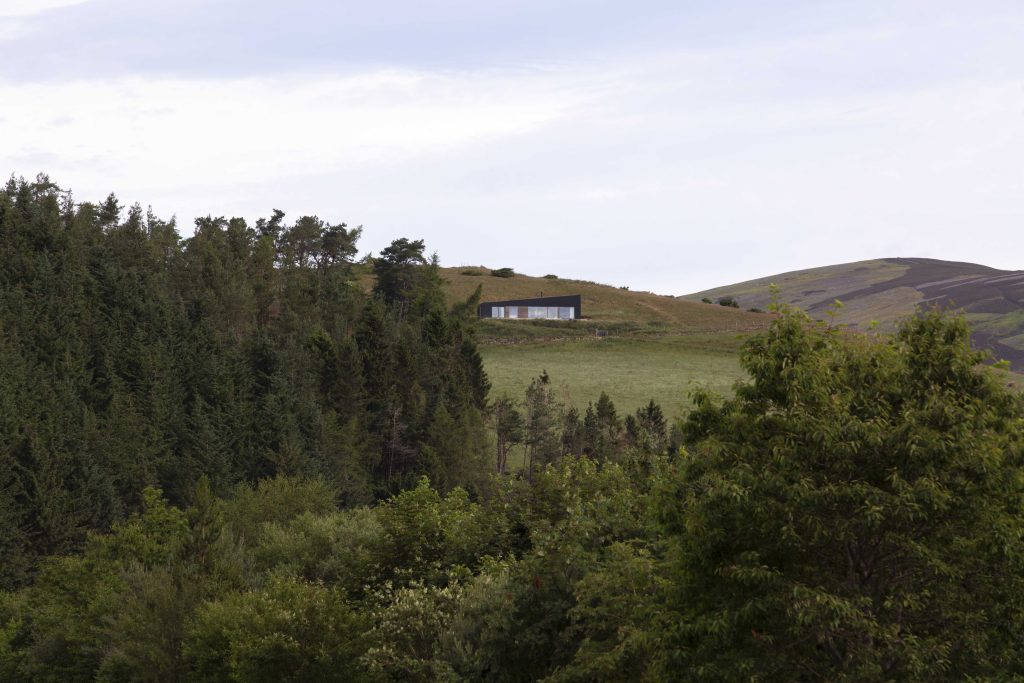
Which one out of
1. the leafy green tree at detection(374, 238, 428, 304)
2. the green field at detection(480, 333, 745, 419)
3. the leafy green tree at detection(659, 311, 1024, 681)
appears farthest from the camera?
the leafy green tree at detection(374, 238, 428, 304)

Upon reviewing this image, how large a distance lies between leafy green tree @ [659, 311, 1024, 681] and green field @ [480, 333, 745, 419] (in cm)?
11750

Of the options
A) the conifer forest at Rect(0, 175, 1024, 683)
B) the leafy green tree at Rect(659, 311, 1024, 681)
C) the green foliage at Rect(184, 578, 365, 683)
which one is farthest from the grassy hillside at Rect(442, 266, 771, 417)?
the leafy green tree at Rect(659, 311, 1024, 681)

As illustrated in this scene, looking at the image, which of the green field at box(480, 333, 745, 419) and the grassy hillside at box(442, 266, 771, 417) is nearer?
the green field at box(480, 333, 745, 419)

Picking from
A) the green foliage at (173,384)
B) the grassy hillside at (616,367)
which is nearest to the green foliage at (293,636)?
the green foliage at (173,384)

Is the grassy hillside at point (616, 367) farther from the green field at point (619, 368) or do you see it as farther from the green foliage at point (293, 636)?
the green foliage at point (293, 636)

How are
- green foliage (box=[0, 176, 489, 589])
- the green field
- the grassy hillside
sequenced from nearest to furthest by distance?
green foliage (box=[0, 176, 489, 589])
the green field
the grassy hillside

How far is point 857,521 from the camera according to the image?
82.1ft

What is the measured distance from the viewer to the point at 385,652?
131 ft

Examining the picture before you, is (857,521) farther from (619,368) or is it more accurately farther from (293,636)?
(619,368)

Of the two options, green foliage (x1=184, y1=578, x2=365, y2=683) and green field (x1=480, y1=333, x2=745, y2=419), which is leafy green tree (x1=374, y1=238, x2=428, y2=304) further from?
green foliage (x1=184, y1=578, x2=365, y2=683)

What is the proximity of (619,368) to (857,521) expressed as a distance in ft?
500

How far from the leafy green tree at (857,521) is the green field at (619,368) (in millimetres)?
117503

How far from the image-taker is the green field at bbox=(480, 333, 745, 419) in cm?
15738

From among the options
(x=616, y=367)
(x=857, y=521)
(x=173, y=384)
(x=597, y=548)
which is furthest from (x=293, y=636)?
(x=616, y=367)
